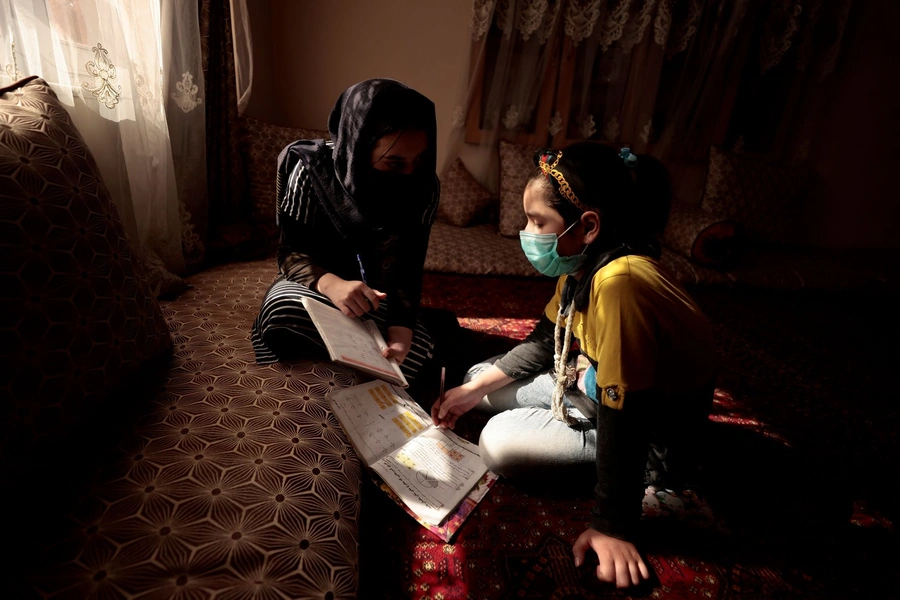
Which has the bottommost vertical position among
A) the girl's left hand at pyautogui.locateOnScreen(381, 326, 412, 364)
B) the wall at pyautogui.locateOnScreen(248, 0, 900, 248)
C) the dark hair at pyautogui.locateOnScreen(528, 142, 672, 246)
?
the girl's left hand at pyautogui.locateOnScreen(381, 326, 412, 364)

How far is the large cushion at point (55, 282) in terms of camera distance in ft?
1.92

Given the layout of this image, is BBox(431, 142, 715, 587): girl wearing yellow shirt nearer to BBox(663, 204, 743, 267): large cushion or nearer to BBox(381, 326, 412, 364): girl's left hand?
BBox(381, 326, 412, 364): girl's left hand

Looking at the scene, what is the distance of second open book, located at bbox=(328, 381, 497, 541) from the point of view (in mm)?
859

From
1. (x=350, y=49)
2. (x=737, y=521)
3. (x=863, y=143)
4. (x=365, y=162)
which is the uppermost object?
(x=350, y=49)

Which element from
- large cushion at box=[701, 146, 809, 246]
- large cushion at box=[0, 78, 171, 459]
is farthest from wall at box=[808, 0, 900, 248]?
large cushion at box=[0, 78, 171, 459]

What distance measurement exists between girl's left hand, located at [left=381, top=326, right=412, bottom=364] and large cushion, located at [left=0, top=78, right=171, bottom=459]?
0.55m

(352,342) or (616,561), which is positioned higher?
(352,342)

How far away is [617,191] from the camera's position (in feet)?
2.82

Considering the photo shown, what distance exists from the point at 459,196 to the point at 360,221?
63.6 inches

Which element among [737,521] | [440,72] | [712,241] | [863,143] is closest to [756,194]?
[712,241]

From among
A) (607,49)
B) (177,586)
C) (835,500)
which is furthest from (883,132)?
(177,586)

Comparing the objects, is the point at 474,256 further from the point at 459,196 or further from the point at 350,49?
the point at 350,49

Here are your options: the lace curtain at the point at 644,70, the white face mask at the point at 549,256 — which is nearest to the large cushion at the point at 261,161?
the lace curtain at the point at 644,70

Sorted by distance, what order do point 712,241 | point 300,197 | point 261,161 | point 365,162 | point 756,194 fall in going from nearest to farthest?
point 365,162, point 300,197, point 261,161, point 712,241, point 756,194
